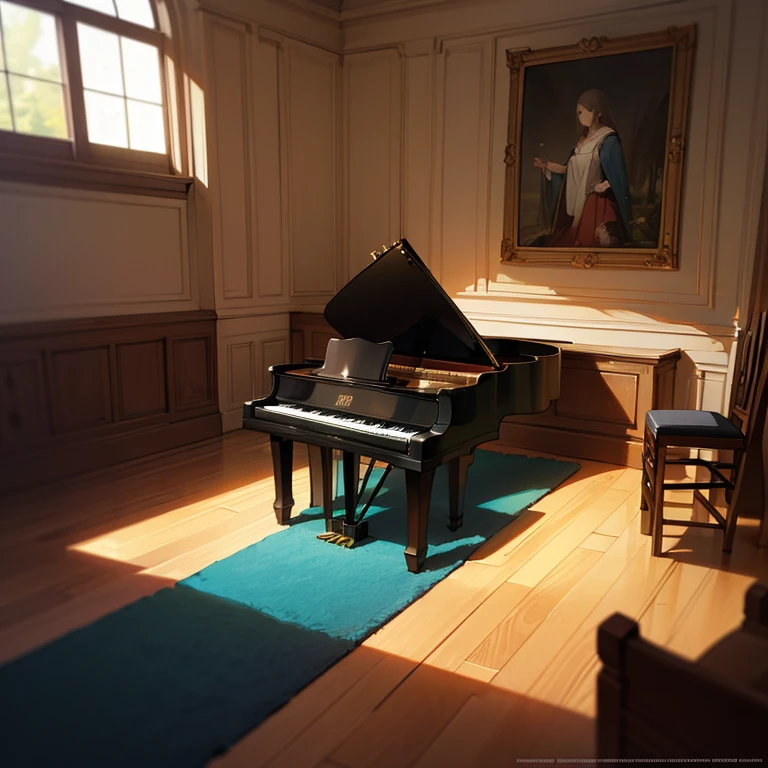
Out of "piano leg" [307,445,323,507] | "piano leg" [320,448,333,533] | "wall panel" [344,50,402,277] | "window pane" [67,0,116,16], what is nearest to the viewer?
"piano leg" [320,448,333,533]

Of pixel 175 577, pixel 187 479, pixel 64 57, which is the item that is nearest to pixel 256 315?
pixel 187 479

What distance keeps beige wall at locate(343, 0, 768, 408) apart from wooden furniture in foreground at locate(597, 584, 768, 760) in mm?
4267

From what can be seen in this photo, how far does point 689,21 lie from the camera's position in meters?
4.67

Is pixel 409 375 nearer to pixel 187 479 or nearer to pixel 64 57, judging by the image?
pixel 187 479

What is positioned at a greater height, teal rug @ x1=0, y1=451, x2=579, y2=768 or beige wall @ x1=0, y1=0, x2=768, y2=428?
beige wall @ x1=0, y1=0, x2=768, y2=428

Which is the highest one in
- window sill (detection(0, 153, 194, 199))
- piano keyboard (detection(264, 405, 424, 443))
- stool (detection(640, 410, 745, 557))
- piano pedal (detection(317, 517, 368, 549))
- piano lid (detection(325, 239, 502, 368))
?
window sill (detection(0, 153, 194, 199))

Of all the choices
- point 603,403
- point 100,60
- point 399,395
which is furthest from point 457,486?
point 100,60

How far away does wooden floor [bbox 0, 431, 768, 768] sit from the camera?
82.7 inches

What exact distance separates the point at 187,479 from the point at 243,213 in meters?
2.16

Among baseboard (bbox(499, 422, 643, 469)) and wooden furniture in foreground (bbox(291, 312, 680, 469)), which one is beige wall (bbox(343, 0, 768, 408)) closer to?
wooden furniture in foreground (bbox(291, 312, 680, 469))

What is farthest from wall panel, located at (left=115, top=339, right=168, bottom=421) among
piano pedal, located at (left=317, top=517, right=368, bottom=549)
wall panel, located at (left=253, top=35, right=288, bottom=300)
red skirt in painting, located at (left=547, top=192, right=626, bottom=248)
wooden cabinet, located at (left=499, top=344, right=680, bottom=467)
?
red skirt in painting, located at (left=547, top=192, right=626, bottom=248)

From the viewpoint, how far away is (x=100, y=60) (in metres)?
4.58

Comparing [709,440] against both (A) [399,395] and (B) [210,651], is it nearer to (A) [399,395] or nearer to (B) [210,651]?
(A) [399,395]

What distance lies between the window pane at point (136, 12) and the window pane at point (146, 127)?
1.71 feet
